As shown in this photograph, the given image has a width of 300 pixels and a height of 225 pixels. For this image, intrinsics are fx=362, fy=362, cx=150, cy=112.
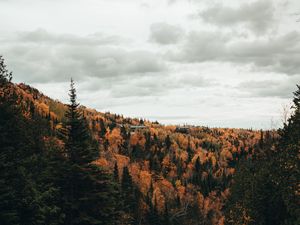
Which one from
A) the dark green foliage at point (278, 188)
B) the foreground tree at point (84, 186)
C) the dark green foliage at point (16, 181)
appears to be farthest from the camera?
the dark green foliage at point (278, 188)

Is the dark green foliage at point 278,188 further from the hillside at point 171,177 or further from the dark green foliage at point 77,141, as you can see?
the hillside at point 171,177

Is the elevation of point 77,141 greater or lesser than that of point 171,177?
greater

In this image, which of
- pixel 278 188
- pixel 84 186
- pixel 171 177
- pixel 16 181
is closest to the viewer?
pixel 16 181

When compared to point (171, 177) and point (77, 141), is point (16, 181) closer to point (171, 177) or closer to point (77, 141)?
point (77, 141)

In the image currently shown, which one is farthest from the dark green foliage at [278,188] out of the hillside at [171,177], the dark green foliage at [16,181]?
the hillside at [171,177]

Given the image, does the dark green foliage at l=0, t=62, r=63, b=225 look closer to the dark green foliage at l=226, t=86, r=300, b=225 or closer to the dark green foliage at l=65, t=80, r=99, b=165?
the dark green foliage at l=65, t=80, r=99, b=165

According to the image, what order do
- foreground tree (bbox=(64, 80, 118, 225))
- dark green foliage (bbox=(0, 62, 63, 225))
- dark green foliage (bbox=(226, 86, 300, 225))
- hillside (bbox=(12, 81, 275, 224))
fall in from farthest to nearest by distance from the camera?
hillside (bbox=(12, 81, 275, 224))
dark green foliage (bbox=(226, 86, 300, 225))
foreground tree (bbox=(64, 80, 118, 225))
dark green foliage (bbox=(0, 62, 63, 225))

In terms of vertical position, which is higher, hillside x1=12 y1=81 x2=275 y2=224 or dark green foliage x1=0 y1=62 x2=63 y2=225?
dark green foliage x1=0 y1=62 x2=63 y2=225

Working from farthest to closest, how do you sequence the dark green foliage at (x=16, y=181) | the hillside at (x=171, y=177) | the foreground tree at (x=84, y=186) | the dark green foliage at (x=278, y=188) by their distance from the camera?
the hillside at (x=171, y=177) → the dark green foliage at (x=278, y=188) → the foreground tree at (x=84, y=186) → the dark green foliage at (x=16, y=181)

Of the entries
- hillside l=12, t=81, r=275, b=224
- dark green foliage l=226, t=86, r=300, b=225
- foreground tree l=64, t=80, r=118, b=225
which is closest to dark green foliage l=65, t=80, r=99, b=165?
foreground tree l=64, t=80, r=118, b=225

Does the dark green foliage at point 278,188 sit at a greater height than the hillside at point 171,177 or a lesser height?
greater

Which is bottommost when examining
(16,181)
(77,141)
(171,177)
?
(171,177)

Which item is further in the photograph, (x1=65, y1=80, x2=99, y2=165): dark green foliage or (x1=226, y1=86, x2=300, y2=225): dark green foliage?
(x1=226, y1=86, x2=300, y2=225): dark green foliage

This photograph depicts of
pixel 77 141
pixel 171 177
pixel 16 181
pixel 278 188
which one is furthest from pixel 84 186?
pixel 171 177
